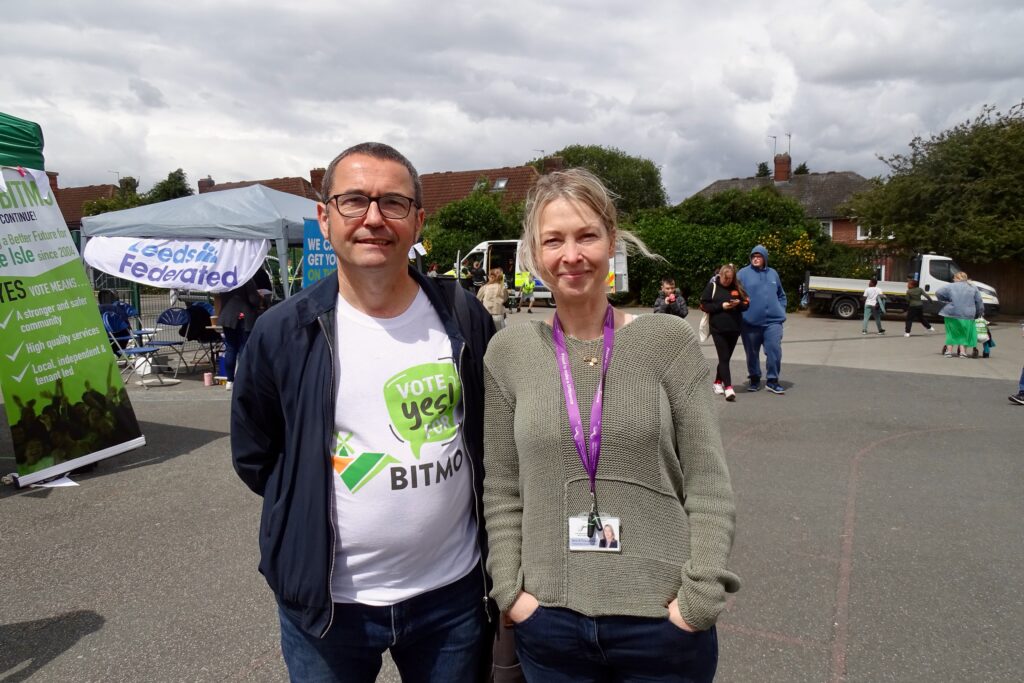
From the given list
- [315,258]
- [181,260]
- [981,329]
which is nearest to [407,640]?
[315,258]

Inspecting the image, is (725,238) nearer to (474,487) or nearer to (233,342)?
(233,342)

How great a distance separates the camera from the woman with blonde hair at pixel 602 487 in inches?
60.4

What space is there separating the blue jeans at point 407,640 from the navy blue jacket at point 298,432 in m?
0.07

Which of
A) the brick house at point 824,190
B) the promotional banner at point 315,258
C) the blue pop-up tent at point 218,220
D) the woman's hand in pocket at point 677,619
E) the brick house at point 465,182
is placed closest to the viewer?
the woman's hand in pocket at point 677,619

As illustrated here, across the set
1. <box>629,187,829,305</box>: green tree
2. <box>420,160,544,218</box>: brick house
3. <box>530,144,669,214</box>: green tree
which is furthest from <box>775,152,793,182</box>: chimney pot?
<box>629,187,829,305</box>: green tree

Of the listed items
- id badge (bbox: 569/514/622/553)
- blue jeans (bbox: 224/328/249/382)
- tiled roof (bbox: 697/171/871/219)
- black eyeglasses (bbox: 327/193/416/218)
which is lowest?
blue jeans (bbox: 224/328/249/382)

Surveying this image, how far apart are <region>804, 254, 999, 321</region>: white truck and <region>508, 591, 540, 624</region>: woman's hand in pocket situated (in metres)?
23.0

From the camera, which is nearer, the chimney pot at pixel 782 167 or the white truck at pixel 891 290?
the white truck at pixel 891 290

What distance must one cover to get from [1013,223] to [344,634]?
86.2ft

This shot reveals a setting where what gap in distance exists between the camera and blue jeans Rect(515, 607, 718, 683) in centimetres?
152

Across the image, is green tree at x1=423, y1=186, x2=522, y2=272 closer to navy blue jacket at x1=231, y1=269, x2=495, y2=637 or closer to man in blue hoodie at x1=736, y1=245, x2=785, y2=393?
man in blue hoodie at x1=736, y1=245, x2=785, y2=393

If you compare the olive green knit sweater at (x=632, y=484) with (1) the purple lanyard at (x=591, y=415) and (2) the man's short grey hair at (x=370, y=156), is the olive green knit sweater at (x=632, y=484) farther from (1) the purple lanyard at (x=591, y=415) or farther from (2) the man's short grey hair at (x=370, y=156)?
(2) the man's short grey hair at (x=370, y=156)

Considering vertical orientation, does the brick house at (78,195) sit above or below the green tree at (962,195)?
above

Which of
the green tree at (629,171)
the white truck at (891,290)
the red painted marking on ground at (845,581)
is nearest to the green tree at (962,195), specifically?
the white truck at (891,290)
